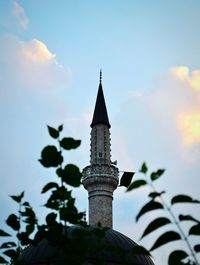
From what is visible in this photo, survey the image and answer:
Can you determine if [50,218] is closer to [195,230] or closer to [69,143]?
[69,143]

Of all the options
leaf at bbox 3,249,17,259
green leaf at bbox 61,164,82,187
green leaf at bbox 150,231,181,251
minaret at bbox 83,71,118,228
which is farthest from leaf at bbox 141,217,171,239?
minaret at bbox 83,71,118,228

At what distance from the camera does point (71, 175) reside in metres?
2.25

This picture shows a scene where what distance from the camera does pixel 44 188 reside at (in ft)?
7.38

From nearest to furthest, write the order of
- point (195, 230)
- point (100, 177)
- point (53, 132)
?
point (195, 230)
point (53, 132)
point (100, 177)

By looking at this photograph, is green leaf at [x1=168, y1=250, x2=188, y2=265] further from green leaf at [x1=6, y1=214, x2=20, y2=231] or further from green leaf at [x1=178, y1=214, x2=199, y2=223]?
green leaf at [x1=6, y1=214, x2=20, y2=231]

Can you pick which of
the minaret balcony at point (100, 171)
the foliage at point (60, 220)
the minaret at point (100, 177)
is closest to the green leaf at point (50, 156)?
the foliage at point (60, 220)

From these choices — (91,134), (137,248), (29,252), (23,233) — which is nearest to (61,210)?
(23,233)

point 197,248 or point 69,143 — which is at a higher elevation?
point 69,143

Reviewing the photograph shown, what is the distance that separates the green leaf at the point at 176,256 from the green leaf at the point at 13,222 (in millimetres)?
980

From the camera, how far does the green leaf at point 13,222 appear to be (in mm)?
2424

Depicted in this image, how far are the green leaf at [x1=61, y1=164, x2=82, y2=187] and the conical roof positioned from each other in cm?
2847

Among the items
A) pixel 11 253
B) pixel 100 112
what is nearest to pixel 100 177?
pixel 100 112

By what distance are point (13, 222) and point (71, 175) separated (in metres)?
0.49

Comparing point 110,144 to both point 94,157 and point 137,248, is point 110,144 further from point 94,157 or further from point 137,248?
point 137,248
